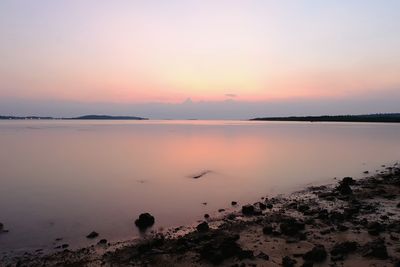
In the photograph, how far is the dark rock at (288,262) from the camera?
9.18m

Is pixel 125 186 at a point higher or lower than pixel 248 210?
lower

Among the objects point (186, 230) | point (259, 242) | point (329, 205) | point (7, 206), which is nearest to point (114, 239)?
point (186, 230)

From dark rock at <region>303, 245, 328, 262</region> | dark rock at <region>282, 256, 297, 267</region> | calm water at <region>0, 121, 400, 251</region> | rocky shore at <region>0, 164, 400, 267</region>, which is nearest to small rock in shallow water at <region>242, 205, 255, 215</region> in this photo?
rocky shore at <region>0, 164, 400, 267</region>

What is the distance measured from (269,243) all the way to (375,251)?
114 inches

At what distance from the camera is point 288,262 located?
925 cm

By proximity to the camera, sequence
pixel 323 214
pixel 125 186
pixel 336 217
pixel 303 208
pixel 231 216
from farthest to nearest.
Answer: pixel 125 186
pixel 303 208
pixel 231 216
pixel 323 214
pixel 336 217

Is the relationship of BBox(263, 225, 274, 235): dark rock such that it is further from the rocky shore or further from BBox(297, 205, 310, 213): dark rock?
BBox(297, 205, 310, 213): dark rock

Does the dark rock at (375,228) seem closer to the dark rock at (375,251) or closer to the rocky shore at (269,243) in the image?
the rocky shore at (269,243)

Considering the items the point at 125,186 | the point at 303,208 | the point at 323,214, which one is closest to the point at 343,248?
the point at 323,214

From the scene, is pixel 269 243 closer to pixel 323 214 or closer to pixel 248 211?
pixel 323 214

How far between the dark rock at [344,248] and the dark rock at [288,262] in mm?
1293

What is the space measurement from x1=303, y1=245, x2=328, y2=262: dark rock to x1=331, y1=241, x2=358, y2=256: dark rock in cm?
37

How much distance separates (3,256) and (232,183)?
15757mm

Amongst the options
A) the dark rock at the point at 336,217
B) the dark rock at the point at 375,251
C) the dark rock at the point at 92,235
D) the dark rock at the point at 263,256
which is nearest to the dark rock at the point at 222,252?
the dark rock at the point at 263,256
